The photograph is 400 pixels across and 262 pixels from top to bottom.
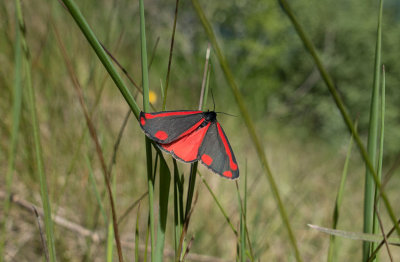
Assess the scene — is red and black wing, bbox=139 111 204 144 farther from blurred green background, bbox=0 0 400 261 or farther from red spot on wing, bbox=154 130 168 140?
blurred green background, bbox=0 0 400 261

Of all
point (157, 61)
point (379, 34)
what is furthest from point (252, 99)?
point (379, 34)

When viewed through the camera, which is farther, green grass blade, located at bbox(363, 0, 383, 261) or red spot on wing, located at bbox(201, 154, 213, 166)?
red spot on wing, located at bbox(201, 154, 213, 166)

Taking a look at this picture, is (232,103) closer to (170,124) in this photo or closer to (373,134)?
(170,124)

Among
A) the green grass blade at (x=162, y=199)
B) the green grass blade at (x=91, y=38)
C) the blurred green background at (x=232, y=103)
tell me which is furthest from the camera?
the blurred green background at (x=232, y=103)

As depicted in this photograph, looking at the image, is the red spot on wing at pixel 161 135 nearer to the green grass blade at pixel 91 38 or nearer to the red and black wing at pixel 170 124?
the red and black wing at pixel 170 124

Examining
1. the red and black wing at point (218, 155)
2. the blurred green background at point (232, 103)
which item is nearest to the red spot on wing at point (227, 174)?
the red and black wing at point (218, 155)

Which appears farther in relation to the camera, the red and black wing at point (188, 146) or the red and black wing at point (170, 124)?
the red and black wing at point (188, 146)

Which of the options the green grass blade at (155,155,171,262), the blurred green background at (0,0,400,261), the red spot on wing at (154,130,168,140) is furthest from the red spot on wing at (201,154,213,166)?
the blurred green background at (0,0,400,261)
